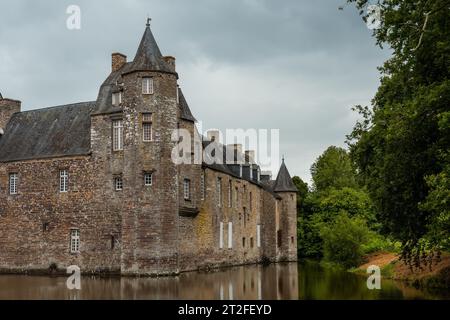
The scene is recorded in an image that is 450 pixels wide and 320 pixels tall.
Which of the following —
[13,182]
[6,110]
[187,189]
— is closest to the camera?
[187,189]

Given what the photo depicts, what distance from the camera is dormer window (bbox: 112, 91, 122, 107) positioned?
2998cm

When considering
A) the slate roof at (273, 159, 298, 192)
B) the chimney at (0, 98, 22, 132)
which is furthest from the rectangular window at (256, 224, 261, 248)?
the chimney at (0, 98, 22, 132)

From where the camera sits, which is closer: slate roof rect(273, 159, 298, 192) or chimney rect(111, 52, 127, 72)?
chimney rect(111, 52, 127, 72)

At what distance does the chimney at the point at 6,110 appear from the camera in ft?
117

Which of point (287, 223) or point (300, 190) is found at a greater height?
point (300, 190)

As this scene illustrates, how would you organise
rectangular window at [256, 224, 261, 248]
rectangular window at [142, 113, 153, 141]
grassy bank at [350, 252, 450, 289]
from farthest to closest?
rectangular window at [256, 224, 261, 248], rectangular window at [142, 113, 153, 141], grassy bank at [350, 252, 450, 289]

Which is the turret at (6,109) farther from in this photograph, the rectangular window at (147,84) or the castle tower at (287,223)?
the castle tower at (287,223)

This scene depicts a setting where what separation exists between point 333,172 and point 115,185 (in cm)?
3489

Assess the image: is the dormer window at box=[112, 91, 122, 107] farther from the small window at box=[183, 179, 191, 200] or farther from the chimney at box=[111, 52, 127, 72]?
the small window at box=[183, 179, 191, 200]

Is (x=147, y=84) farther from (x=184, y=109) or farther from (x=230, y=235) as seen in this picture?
(x=230, y=235)

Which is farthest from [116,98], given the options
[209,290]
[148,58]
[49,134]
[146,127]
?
[209,290]

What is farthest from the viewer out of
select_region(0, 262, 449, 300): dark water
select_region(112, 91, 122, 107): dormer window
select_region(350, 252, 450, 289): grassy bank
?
select_region(112, 91, 122, 107): dormer window

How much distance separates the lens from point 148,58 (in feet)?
94.4

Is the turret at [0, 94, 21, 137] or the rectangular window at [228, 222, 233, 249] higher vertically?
the turret at [0, 94, 21, 137]
